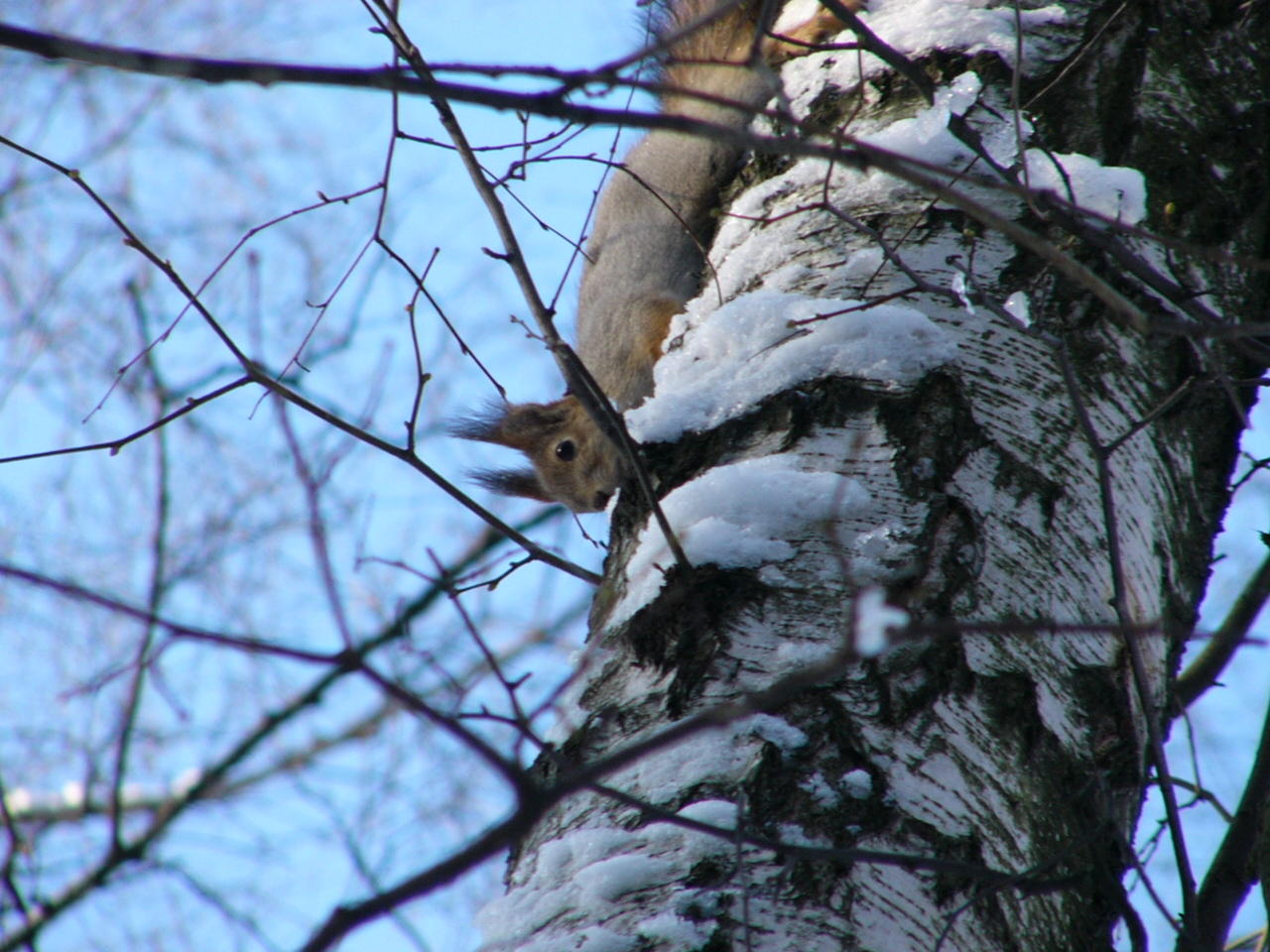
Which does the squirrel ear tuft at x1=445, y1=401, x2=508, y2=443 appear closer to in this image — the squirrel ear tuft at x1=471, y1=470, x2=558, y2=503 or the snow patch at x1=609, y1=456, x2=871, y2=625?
the squirrel ear tuft at x1=471, y1=470, x2=558, y2=503

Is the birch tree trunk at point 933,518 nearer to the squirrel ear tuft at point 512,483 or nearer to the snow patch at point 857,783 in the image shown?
the snow patch at point 857,783

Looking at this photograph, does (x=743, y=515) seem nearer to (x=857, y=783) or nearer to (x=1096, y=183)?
(x=857, y=783)

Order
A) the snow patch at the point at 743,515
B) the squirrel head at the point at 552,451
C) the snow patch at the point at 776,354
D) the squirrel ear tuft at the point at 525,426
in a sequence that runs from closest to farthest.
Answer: the snow patch at the point at 743,515, the snow patch at the point at 776,354, the squirrel head at the point at 552,451, the squirrel ear tuft at the point at 525,426

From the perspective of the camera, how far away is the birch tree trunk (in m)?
1.02

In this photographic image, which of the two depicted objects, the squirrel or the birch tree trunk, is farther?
the squirrel

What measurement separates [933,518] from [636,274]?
7.22 feet

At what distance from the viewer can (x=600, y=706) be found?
1.23 meters

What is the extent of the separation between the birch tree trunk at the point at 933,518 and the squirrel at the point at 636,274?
45.7 inches

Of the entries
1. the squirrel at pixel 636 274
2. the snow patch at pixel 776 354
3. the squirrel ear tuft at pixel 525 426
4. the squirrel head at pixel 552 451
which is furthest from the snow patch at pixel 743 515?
the squirrel ear tuft at pixel 525 426

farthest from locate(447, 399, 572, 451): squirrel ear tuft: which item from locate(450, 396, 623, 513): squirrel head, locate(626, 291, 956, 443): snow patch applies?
locate(626, 291, 956, 443): snow patch

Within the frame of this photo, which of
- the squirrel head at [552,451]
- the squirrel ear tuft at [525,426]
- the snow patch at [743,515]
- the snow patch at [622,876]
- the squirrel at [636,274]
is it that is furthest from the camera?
the squirrel ear tuft at [525,426]

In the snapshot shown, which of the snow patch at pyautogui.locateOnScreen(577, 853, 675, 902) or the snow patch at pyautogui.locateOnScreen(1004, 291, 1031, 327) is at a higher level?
the snow patch at pyautogui.locateOnScreen(1004, 291, 1031, 327)

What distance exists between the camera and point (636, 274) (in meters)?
3.34

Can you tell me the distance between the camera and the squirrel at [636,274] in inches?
118
